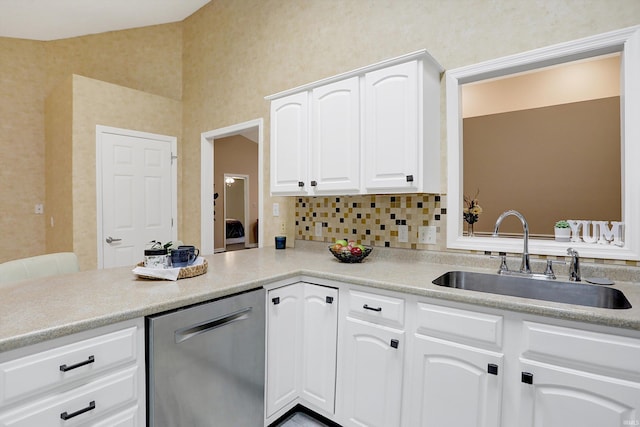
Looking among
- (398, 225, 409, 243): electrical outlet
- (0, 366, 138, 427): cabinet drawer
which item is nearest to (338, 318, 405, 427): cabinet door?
(398, 225, 409, 243): electrical outlet

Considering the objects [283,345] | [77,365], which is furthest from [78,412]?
[283,345]

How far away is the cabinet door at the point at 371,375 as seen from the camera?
153 cm

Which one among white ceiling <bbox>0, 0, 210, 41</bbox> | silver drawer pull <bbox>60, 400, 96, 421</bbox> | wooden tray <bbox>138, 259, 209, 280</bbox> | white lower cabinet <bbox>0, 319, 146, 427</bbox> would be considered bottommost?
silver drawer pull <bbox>60, 400, 96, 421</bbox>

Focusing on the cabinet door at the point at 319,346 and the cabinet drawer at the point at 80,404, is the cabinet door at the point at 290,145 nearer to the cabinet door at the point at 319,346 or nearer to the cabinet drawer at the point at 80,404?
the cabinet door at the point at 319,346

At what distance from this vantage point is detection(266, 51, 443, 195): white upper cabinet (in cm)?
181

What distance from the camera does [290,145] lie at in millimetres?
2354

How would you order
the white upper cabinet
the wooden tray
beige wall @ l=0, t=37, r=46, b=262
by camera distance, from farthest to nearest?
beige wall @ l=0, t=37, r=46, b=262, the white upper cabinet, the wooden tray

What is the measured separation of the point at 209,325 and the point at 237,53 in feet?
9.55

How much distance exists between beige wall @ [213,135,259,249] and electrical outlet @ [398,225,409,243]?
597 centimetres

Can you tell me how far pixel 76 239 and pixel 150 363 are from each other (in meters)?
2.62

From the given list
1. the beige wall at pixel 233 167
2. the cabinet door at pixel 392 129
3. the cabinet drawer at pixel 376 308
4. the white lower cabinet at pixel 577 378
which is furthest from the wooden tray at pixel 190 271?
the beige wall at pixel 233 167

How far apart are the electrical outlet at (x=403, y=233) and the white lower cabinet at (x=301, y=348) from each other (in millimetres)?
698

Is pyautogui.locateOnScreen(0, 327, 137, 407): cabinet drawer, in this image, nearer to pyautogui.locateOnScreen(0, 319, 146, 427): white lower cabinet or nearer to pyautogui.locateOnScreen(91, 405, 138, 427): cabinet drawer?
pyautogui.locateOnScreen(0, 319, 146, 427): white lower cabinet

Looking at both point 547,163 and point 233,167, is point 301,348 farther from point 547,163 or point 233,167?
point 233,167
